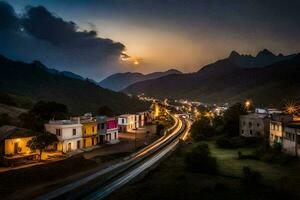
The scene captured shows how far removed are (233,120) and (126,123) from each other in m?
33.3

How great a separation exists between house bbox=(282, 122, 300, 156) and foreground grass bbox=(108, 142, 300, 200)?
541 centimetres

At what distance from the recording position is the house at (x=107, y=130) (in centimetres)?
7750

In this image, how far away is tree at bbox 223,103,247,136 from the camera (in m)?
91.5

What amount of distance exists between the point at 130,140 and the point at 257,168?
3969cm

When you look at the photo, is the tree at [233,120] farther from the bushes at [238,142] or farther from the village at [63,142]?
the village at [63,142]

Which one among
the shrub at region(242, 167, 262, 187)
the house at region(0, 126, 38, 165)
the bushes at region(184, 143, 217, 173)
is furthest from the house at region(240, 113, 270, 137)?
the house at region(0, 126, 38, 165)

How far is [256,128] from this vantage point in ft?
272

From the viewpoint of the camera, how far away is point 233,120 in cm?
9262

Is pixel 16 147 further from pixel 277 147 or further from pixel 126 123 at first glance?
pixel 126 123

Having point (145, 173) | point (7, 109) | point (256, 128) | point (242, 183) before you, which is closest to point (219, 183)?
point (242, 183)

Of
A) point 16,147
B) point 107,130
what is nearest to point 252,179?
point 16,147

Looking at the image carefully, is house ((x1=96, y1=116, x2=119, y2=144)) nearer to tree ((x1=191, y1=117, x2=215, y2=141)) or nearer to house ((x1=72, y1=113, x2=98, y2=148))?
house ((x1=72, y1=113, x2=98, y2=148))

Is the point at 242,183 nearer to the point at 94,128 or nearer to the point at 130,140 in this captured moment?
the point at 94,128

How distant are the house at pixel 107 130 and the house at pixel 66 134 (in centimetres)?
951
